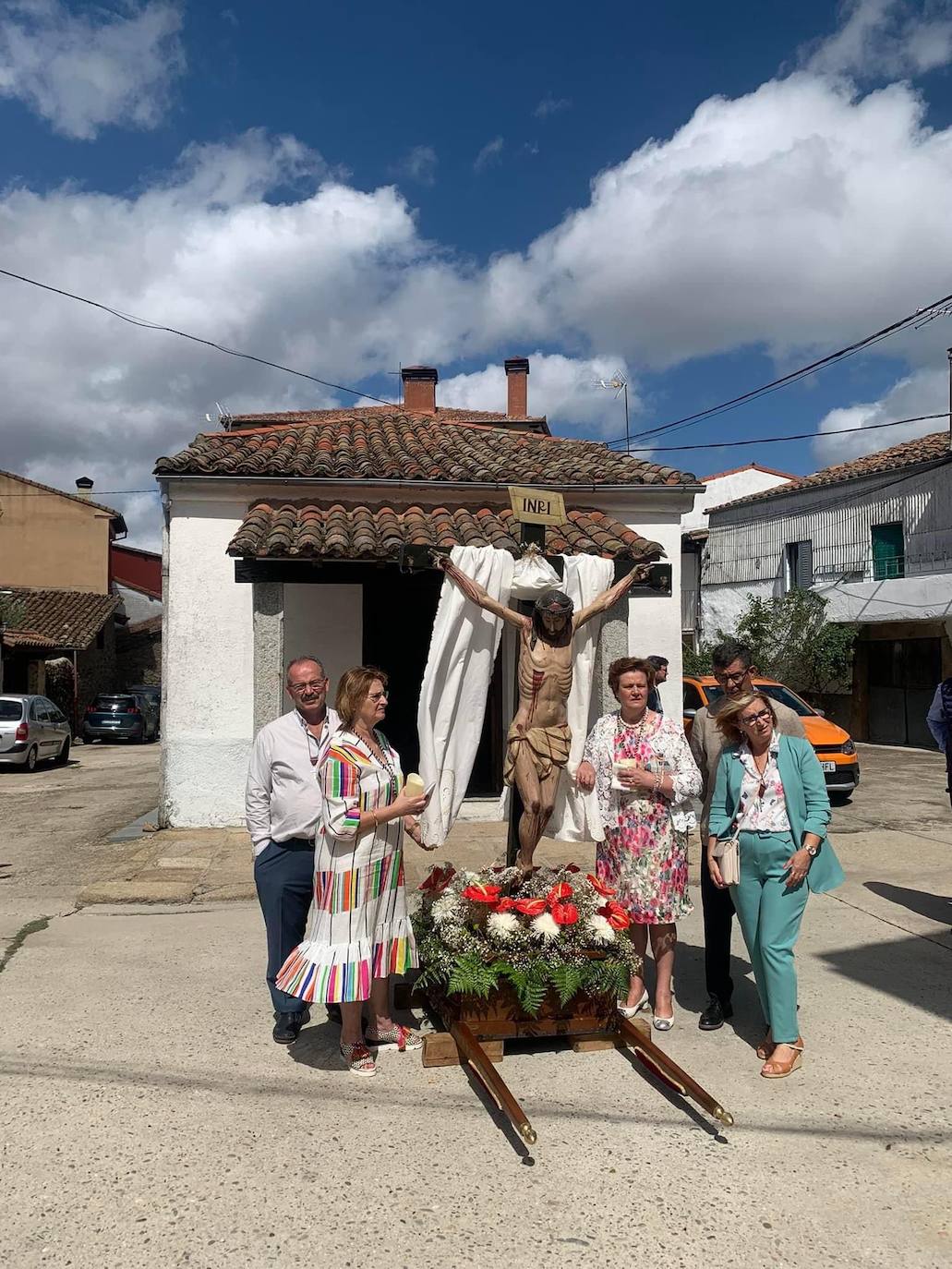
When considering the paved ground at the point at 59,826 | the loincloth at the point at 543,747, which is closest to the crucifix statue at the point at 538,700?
the loincloth at the point at 543,747

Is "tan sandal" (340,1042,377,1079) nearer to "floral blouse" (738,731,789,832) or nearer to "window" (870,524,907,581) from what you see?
"floral blouse" (738,731,789,832)

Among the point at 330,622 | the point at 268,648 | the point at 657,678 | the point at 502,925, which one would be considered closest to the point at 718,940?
the point at 502,925

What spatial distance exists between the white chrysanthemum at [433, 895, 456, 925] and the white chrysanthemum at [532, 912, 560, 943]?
393 mm

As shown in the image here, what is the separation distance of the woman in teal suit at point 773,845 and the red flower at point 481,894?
3.26 ft

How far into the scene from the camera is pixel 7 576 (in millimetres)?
33406

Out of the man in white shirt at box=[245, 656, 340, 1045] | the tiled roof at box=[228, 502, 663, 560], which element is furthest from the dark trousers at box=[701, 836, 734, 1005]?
the tiled roof at box=[228, 502, 663, 560]

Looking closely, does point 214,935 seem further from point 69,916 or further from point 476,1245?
point 476,1245

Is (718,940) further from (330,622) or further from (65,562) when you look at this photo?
(65,562)

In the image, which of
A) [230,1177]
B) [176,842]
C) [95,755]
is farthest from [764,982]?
[95,755]

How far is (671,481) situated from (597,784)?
23.2ft

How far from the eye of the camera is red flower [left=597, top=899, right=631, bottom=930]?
14.1ft

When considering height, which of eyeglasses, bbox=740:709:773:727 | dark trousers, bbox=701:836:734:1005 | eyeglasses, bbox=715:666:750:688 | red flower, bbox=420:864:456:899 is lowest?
dark trousers, bbox=701:836:734:1005

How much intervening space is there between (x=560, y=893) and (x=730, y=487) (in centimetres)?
2846

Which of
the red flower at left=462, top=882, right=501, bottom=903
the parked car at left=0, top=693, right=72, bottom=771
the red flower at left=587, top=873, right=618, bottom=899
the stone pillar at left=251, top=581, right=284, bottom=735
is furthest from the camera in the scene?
the parked car at left=0, top=693, right=72, bottom=771
